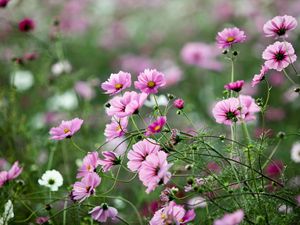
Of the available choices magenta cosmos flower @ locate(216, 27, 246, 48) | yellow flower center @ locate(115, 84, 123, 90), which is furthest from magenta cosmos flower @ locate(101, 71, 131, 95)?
magenta cosmos flower @ locate(216, 27, 246, 48)

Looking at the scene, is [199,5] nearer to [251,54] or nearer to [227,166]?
[251,54]

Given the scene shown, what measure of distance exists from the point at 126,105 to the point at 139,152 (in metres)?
0.10

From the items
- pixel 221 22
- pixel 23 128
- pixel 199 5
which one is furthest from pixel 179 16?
pixel 23 128

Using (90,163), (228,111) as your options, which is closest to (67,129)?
(90,163)

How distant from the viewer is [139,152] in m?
0.99

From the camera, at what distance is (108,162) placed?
39.4 inches

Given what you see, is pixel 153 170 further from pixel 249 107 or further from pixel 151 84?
pixel 249 107

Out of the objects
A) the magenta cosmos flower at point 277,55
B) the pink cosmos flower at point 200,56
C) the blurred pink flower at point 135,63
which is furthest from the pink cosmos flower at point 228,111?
the blurred pink flower at point 135,63

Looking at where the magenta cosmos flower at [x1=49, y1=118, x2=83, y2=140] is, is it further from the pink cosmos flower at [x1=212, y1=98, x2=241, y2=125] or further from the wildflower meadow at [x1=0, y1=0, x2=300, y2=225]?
the pink cosmos flower at [x1=212, y1=98, x2=241, y2=125]

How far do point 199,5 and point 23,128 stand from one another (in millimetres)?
2039

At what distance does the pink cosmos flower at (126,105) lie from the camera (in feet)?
3.16

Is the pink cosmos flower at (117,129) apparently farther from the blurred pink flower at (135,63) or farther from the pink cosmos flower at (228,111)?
the blurred pink flower at (135,63)

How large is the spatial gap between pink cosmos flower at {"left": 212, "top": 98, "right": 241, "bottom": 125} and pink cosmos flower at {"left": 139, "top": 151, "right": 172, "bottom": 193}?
6.7 inches

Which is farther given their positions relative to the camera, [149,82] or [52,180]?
[52,180]
